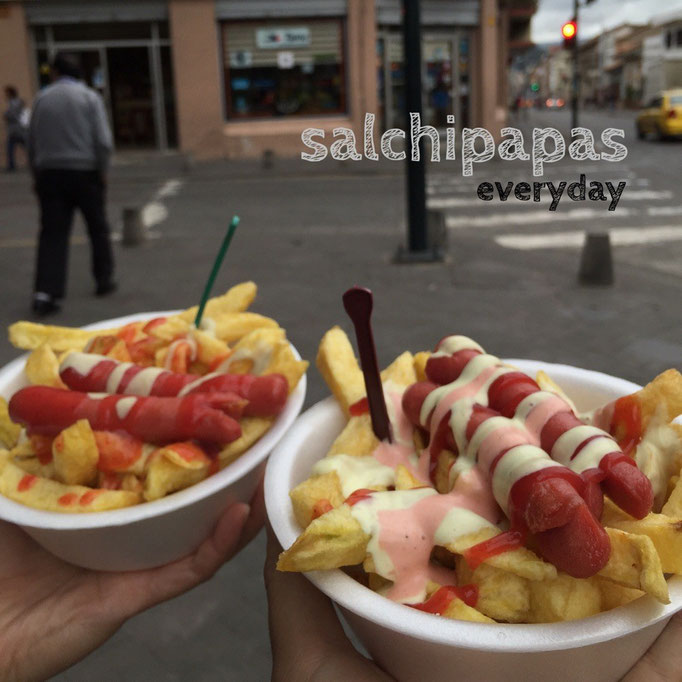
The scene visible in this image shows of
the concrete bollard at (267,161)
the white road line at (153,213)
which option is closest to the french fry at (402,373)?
the white road line at (153,213)

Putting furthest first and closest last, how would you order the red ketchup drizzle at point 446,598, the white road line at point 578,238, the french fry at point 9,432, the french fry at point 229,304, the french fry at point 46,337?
the white road line at point 578,238 → the french fry at point 229,304 → the french fry at point 46,337 → the french fry at point 9,432 → the red ketchup drizzle at point 446,598

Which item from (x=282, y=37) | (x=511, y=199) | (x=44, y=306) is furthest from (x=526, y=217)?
(x=282, y=37)

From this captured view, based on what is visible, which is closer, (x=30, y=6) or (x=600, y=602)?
(x=600, y=602)

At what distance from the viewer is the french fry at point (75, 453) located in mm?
1341

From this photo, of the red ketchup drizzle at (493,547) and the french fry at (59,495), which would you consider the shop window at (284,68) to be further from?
the red ketchup drizzle at (493,547)

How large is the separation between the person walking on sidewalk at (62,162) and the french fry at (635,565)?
5.17 metres

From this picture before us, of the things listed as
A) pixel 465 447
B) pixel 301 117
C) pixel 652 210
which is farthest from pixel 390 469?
pixel 301 117

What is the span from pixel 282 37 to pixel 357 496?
655 inches

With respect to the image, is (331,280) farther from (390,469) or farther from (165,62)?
(165,62)

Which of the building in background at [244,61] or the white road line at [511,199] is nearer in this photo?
the white road line at [511,199]

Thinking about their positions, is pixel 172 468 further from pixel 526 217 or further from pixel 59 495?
pixel 526 217

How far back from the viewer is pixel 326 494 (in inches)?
43.0

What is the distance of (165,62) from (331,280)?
1248 cm

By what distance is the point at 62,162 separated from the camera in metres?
5.37
